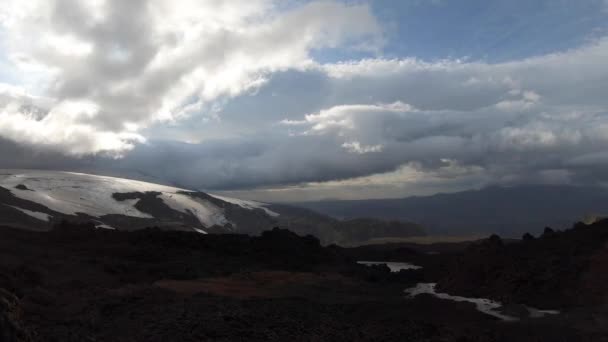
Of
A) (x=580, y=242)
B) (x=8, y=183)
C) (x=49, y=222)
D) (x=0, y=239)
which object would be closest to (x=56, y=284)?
(x=0, y=239)

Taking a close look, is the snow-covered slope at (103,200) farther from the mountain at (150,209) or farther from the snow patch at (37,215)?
the snow patch at (37,215)

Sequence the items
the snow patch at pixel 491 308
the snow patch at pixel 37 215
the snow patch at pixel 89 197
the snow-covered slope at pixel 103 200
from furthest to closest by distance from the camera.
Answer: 1. the snow patch at pixel 89 197
2. the snow-covered slope at pixel 103 200
3. the snow patch at pixel 37 215
4. the snow patch at pixel 491 308

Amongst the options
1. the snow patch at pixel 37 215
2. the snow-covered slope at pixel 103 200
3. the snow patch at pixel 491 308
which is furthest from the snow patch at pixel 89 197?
the snow patch at pixel 491 308

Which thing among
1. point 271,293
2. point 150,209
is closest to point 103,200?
point 150,209

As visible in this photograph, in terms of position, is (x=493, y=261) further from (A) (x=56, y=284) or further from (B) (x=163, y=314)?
(A) (x=56, y=284)

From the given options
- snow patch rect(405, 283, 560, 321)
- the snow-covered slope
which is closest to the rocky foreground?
snow patch rect(405, 283, 560, 321)

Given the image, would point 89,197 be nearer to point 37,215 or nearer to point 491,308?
point 37,215
